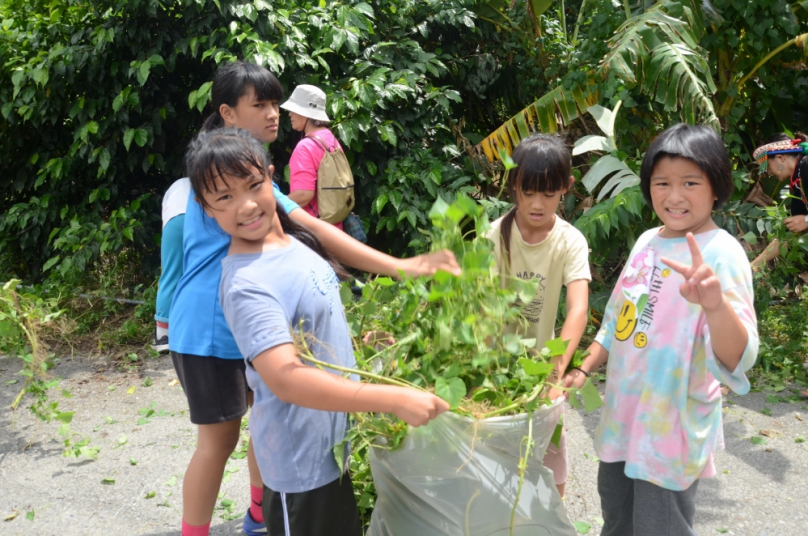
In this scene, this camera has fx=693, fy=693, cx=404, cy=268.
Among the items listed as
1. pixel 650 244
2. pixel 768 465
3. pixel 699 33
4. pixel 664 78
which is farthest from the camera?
pixel 699 33

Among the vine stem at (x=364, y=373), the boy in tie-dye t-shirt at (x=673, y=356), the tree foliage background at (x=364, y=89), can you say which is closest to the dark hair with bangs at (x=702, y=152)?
the boy in tie-dye t-shirt at (x=673, y=356)

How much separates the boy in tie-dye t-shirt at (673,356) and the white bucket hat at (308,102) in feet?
8.43

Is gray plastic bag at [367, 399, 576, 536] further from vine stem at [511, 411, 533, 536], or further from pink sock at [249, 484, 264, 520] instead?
pink sock at [249, 484, 264, 520]

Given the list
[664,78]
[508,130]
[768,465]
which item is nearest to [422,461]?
[768,465]

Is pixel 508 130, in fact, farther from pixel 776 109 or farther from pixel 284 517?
pixel 284 517

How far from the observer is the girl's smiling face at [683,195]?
1811mm

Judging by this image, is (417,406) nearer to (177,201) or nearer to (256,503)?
(177,201)

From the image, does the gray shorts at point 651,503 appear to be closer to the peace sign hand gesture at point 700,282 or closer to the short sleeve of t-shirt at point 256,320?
the peace sign hand gesture at point 700,282

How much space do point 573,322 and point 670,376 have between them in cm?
35

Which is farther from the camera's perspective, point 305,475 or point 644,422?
point 644,422

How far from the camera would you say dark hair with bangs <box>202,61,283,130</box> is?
2461 millimetres

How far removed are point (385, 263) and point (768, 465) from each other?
91.1 inches

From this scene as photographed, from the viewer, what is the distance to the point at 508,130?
198 inches

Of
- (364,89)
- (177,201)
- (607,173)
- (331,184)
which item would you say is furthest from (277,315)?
(364,89)
